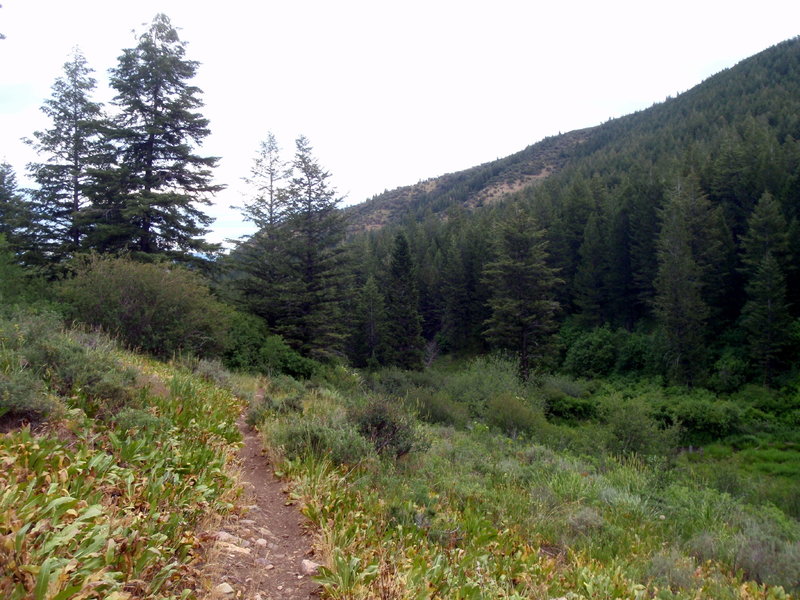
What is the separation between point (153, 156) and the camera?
725 inches

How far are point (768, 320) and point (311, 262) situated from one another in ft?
99.7

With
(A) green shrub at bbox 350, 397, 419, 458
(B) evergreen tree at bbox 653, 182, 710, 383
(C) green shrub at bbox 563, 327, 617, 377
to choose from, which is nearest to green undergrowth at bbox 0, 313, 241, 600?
(A) green shrub at bbox 350, 397, 419, 458

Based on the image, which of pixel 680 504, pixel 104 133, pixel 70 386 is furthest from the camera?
pixel 104 133

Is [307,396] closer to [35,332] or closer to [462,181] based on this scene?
[35,332]

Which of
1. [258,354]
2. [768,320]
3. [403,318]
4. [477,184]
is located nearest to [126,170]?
[258,354]

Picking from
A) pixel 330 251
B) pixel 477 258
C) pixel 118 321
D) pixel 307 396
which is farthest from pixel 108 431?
pixel 477 258

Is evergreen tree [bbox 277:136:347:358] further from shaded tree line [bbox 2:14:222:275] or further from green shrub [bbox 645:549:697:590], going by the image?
green shrub [bbox 645:549:697:590]

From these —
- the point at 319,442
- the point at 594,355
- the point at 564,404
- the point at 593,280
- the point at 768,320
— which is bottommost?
the point at 594,355

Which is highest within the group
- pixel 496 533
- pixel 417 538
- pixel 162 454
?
pixel 162 454

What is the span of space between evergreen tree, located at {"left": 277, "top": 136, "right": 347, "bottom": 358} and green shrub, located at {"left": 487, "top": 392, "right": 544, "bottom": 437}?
32.4 feet

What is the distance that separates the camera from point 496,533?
178 inches

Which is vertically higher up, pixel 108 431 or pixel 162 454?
pixel 108 431

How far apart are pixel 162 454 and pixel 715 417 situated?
97.9ft

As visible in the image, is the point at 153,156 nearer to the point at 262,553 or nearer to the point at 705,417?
the point at 262,553
